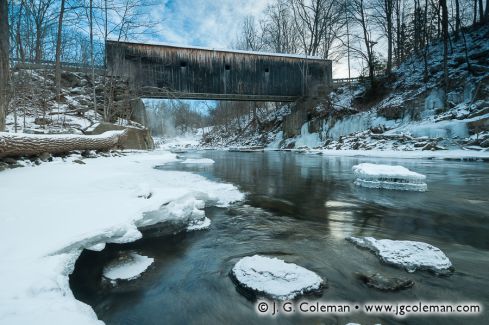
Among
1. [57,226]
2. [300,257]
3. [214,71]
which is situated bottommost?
[300,257]

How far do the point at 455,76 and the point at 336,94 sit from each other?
33.0ft

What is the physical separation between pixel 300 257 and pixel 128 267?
5.58 ft

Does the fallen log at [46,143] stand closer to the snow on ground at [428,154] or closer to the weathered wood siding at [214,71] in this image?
the weathered wood siding at [214,71]

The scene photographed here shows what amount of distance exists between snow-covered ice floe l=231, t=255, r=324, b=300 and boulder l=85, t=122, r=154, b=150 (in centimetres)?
1207

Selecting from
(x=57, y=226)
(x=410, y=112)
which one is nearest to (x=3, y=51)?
(x=57, y=226)

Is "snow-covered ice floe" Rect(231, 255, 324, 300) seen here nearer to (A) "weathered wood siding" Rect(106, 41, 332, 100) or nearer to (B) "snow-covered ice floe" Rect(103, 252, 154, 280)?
(B) "snow-covered ice floe" Rect(103, 252, 154, 280)

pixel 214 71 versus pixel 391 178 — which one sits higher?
pixel 214 71

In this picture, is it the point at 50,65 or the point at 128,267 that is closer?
the point at 128,267

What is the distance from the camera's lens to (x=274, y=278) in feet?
7.32

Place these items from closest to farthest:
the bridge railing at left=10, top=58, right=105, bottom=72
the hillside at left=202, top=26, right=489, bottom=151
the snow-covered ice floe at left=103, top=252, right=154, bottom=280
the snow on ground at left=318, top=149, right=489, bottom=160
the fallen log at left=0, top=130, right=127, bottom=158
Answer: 1. the snow-covered ice floe at left=103, top=252, right=154, bottom=280
2. the fallen log at left=0, top=130, right=127, bottom=158
3. the snow on ground at left=318, top=149, right=489, bottom=160
4. the hillside at left=202, top=26, right=489, bottom=151
5. the bridge railing at left=10, top=58, right=105, bottom=72

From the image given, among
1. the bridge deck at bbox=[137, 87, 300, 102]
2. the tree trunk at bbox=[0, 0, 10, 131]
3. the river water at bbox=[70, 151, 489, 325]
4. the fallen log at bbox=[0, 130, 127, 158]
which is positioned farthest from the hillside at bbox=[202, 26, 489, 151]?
the tree trunk at bbox=[0, 0, 10, 131]

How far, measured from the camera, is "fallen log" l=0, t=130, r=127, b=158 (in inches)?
235

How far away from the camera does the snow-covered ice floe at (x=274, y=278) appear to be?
6.82 feet

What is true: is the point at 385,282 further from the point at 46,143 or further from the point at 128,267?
the point at 46,143
